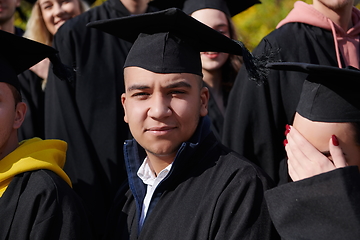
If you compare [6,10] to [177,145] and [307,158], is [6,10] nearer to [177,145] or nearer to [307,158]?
[177,145]

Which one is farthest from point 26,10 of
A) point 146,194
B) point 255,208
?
point 255,208

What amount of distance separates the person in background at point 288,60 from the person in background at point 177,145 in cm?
85

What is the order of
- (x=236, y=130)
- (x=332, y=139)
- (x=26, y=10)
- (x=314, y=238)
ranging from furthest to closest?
(x=26, y=10) < (x=236, y=130) < (x=332, y=139) < (x=314, y=238)

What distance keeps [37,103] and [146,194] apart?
2.13 meters

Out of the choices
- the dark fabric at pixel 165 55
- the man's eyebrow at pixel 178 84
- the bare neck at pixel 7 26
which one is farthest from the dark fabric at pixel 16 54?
the bare neck at pixel 7 26

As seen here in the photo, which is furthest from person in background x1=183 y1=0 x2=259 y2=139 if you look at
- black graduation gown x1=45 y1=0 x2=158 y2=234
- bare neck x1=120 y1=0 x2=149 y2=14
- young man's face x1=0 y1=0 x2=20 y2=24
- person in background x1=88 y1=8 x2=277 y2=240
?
young man's face x1=0 y1=0 x2=20 y2=24

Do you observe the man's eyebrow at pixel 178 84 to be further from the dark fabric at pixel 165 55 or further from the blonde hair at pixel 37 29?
the blonde hair at pixel 37 29

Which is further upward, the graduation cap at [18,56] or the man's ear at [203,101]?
the graduation cap at [18,56]

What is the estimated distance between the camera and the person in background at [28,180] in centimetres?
276

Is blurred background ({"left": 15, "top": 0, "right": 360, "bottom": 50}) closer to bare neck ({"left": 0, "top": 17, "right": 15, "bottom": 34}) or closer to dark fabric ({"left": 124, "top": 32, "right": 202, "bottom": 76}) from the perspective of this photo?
bare neck ({"left": 0, "top": 17, "right": 15, "bottom": 34})

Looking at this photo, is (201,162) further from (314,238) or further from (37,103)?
(37,103)

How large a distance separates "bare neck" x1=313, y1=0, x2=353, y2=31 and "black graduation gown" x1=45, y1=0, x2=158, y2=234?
1.62 meters

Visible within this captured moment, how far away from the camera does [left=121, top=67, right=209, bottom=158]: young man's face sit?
2.83 m

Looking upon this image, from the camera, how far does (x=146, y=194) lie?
308 centimetres
